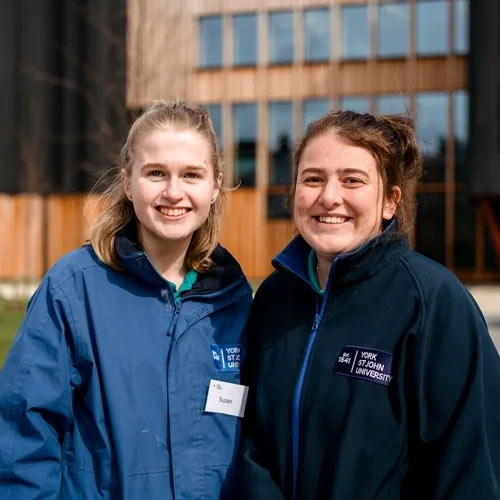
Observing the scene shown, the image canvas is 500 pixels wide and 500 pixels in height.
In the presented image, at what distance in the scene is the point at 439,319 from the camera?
2109 mm

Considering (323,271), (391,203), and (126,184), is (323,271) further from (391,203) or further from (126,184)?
(126,184)

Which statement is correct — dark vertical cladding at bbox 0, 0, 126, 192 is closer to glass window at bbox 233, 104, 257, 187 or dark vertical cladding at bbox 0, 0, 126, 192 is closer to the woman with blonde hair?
glass window at bbox 233, 104, 257, 187

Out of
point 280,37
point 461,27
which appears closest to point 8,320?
point 280,37

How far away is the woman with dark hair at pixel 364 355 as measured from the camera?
2080 millimetres

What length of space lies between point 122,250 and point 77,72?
2794 centimetres

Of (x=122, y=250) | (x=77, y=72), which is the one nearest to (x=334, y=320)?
(x=122, y=250)

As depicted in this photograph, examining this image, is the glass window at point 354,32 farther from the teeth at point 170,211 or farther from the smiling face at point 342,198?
the smiling face at point 342,198

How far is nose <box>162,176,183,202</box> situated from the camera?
8.41 feet

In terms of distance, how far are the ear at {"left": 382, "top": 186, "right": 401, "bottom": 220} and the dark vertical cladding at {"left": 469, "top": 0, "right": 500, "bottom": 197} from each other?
2307 centimetres

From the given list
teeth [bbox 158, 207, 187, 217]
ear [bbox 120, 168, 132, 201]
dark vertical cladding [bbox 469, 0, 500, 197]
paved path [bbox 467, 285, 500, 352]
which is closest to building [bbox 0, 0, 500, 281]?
dark vertical cladding [bbox 469, 0, 500, 197]

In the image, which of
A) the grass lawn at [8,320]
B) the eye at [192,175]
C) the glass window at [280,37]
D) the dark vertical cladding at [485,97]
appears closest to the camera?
the eye at [192,175]

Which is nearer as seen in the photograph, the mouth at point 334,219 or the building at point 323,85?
the mouth at point 334,219

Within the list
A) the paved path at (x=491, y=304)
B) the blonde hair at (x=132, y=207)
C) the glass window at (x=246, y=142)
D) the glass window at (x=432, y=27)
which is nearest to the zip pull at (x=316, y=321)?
the blonde hair at (x=132, y=207)

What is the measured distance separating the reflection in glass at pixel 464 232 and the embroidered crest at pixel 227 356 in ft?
80.1
